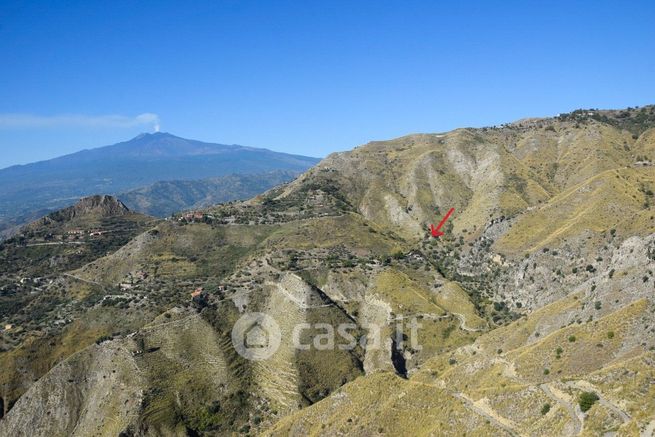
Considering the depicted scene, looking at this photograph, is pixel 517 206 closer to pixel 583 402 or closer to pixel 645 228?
pixel 645 228

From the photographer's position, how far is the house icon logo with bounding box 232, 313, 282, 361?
11281 centimetres

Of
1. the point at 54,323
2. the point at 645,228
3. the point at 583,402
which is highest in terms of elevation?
the point at 645,228

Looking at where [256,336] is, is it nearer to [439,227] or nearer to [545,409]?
[545,409]

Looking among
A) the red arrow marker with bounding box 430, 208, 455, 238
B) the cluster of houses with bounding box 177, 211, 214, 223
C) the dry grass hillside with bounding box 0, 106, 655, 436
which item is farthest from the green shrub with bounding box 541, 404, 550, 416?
the cluster of houses with bounding box 177, 211, 214, 223

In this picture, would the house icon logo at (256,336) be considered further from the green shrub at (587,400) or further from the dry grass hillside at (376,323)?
the green shrub at (587,400)

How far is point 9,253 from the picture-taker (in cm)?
19425

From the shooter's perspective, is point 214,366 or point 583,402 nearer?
point 583,402

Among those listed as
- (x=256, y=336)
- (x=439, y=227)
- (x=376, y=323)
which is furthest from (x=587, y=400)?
(x=439, y=227)

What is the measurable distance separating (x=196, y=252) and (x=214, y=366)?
66.0 m

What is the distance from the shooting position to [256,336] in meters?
117

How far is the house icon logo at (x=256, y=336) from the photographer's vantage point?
112812mm

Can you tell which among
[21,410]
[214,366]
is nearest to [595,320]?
[214,366]

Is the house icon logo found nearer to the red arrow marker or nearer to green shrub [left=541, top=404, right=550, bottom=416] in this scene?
green shrub [left=541, top=404, right=550, bottom=416]

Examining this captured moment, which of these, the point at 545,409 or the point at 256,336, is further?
the point at 256,336
